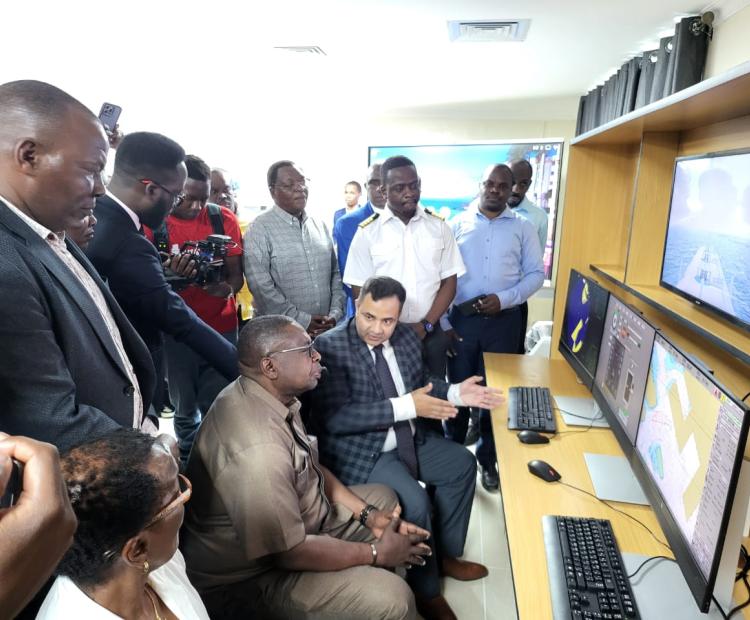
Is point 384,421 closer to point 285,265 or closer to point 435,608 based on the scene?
point 435,608

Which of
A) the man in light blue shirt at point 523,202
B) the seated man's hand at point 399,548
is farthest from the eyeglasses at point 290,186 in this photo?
the seated man's hand at point 399,548

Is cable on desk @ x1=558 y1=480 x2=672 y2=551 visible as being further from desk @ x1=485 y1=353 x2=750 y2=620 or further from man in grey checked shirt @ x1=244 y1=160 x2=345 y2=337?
man in grey checked shirt @ x1=244 y1=160 x2=345 y2=337

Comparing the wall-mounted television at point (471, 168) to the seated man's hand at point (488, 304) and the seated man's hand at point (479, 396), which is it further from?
the seated man's hand at point (479, 396)

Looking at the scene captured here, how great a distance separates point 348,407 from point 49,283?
1097 mm

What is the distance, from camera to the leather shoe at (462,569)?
191 centimetres

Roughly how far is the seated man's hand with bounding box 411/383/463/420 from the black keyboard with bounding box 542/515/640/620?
1.83ft

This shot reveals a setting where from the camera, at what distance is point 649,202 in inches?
72.9

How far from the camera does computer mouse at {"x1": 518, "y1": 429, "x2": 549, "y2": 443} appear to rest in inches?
64.4

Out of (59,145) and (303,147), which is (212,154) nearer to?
(303,147)

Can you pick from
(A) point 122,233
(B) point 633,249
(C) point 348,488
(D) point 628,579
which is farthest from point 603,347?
(A) point 122,233

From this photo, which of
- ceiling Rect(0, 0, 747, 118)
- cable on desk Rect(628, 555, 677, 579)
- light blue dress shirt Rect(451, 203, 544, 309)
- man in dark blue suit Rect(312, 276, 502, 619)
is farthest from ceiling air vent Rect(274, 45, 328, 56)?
cable on desk Rect(628, 555, 677, 579)

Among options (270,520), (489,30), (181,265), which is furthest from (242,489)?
(489,30)

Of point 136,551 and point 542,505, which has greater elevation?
point 136,551

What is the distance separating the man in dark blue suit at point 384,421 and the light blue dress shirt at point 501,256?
958 millimetres
